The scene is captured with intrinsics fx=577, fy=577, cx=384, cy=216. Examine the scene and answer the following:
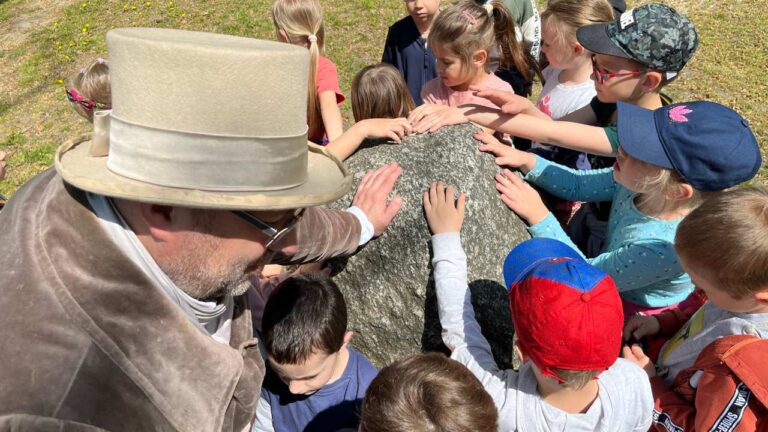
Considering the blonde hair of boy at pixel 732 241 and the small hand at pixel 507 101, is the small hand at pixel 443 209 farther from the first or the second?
the blonde hair of boy at pixel 732 241

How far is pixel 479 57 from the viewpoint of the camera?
3.37m

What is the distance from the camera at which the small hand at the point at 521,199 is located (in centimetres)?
255

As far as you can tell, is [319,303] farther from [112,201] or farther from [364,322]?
[112,201]

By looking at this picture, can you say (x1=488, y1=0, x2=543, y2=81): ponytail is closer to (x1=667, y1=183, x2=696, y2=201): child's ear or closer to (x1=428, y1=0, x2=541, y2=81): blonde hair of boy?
(x1=428, y1=0, x2=541, y2=81): blonde hair of boy

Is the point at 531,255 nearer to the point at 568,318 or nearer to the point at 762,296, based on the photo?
the point at 568,318

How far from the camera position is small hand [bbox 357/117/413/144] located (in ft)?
8.71

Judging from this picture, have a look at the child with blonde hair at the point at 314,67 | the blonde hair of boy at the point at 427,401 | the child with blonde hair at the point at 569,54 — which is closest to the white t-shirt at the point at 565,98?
the child with blonde hair at the point at 569,54

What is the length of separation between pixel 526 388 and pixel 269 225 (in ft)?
3.41

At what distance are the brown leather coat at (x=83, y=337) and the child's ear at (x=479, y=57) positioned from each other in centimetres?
238

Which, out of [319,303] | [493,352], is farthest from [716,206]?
[319,303]

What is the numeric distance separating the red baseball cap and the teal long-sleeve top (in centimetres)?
54

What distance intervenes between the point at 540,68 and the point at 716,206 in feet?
9.50

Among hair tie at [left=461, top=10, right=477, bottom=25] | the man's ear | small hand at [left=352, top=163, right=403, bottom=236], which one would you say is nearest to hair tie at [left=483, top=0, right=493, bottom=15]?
hair tie at [left=461, top=10, right=477, bottom=25]

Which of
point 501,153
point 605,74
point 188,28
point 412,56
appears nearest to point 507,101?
point 501,153
